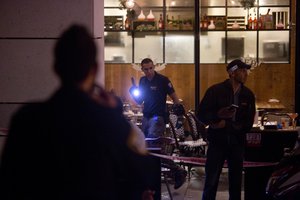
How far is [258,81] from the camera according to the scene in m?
16.4

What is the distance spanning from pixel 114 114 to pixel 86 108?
173 mm

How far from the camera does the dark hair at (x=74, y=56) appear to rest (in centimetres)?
345

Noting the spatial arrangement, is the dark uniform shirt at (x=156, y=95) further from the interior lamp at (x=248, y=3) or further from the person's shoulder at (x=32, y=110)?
the person's shoulder at (x=32, y=110)

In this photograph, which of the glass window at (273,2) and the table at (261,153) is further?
the glass window at (273,2)

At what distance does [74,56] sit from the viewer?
3.45 meters

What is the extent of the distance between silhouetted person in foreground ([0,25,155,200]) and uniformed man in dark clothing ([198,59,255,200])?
15.8 ft

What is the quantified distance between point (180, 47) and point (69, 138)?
13407 millimetres

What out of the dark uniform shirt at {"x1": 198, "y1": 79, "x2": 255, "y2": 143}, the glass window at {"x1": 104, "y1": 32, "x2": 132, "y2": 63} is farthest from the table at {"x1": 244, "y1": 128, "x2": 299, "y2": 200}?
the glass window at {"x1": 104, "y1": 32, "x2": 132, "y2": 63}

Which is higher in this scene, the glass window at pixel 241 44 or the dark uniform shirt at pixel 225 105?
the glass window at pixel 241 44

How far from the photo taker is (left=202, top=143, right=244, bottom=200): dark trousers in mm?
8336

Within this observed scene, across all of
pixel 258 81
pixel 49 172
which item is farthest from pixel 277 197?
pixel 258 81

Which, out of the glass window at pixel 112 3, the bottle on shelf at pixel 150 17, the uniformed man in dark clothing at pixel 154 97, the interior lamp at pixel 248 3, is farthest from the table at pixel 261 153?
the glass window at pixel 112 3

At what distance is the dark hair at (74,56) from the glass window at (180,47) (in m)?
13.2

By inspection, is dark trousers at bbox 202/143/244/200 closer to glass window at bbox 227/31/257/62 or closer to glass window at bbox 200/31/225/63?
glass window at bbox 200/31/225/63
